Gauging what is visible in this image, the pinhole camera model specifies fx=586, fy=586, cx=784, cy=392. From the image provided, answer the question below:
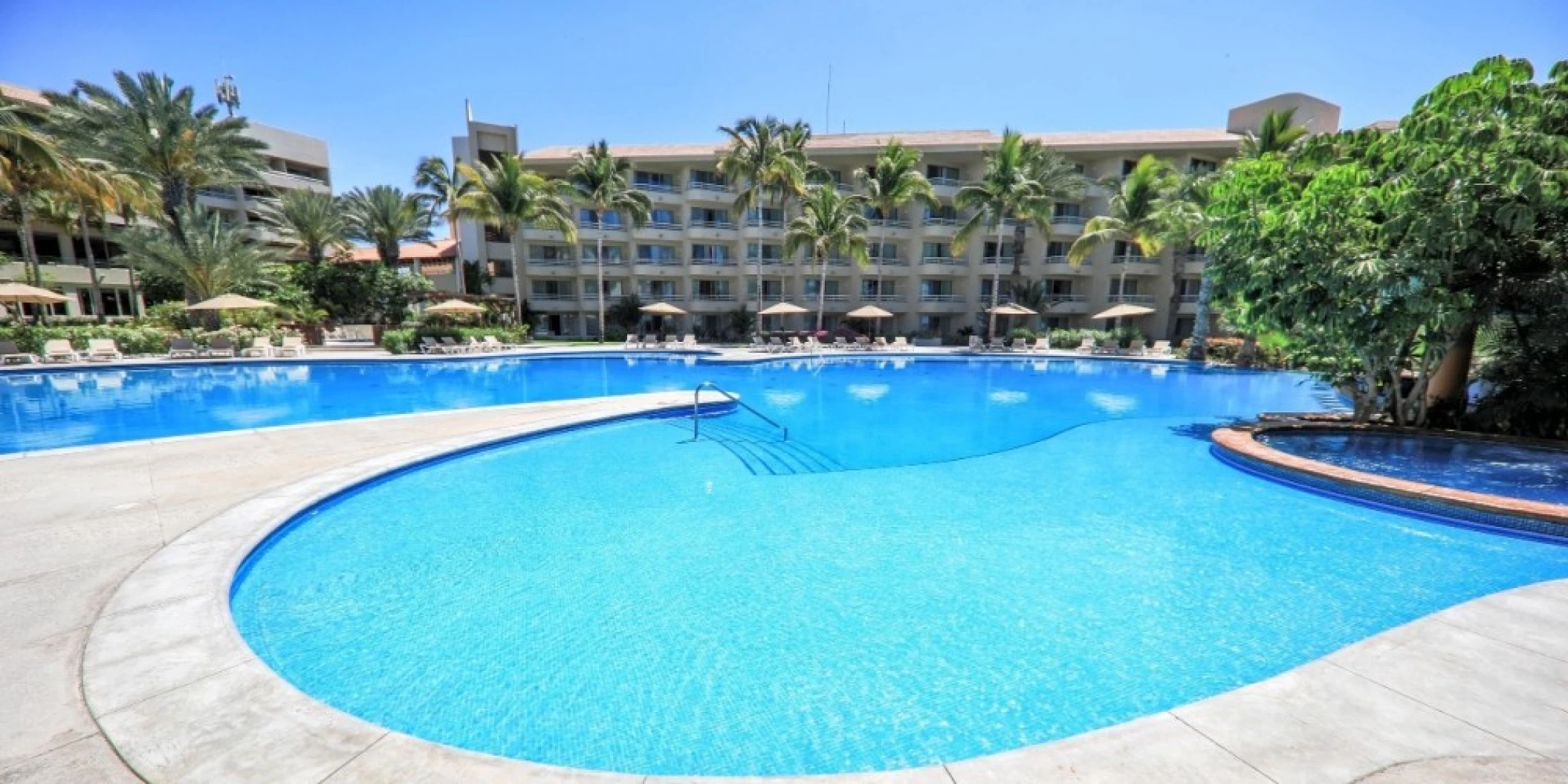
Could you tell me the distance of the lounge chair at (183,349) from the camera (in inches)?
974

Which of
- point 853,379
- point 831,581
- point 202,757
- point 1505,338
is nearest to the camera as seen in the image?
point 202,757

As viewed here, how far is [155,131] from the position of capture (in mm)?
26109

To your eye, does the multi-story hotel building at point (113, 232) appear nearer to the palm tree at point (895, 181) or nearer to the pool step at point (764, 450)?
the palm tree at point (895, 181)

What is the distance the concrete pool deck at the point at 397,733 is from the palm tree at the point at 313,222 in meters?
36.2

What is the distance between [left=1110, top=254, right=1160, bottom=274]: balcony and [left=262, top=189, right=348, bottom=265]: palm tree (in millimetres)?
48660

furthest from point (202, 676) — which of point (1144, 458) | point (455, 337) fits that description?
point (455, 337)

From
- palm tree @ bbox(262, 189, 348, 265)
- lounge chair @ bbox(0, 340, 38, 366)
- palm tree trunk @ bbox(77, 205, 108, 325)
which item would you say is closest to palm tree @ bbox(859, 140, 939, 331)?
palm tree @ bbox(262, 189, 348, 265)

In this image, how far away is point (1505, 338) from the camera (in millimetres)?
11656

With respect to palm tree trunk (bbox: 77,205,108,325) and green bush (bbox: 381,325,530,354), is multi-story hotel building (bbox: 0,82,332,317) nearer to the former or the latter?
palm tree trunk (bbox: 77,205,108,325)

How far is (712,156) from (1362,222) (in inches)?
1394

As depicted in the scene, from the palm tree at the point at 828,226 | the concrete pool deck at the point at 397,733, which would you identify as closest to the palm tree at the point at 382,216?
the palm tree at the point at 828,226

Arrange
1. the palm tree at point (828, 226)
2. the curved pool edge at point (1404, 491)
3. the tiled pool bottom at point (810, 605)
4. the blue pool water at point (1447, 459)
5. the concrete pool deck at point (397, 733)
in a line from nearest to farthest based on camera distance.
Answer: the concrete pool deck at point (397, 733) < the tiled pool bottom at point (810, 605) < the curved pool edge at point (1404, 491) < the blue pool water at point (1447, 459) < the palm tree at point (828, 226)

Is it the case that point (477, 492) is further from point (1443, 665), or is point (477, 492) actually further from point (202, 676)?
point (1443, 665)

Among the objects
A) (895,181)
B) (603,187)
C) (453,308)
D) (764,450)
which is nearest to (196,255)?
(453,308)
